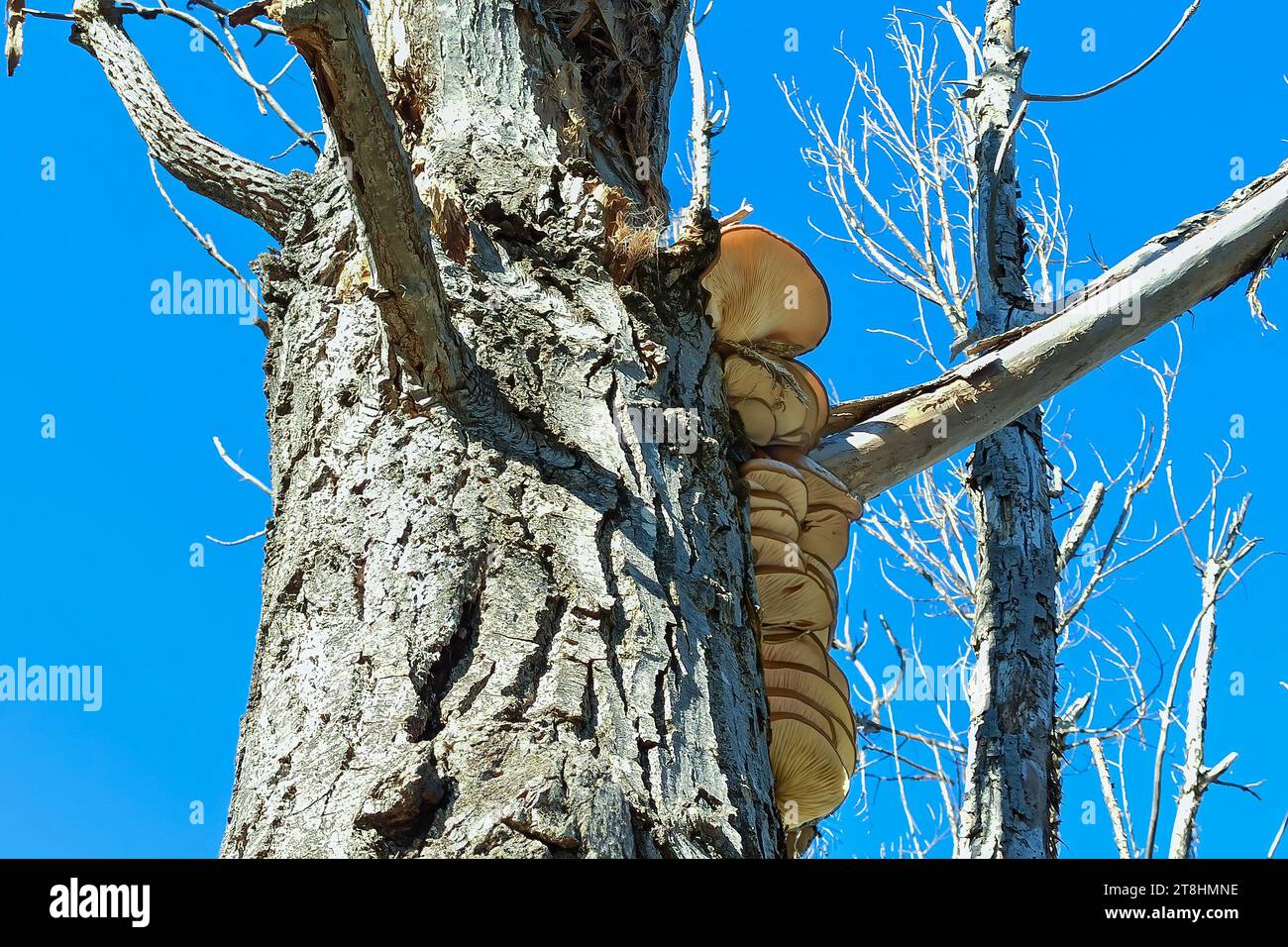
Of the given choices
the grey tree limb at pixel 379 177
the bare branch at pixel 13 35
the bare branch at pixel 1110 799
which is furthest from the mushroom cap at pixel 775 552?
the bare branch at pixel 1110 799

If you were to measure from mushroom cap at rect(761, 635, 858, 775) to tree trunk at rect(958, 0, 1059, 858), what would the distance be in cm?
160

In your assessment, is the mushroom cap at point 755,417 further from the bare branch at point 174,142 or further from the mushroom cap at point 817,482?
the bare branch at point 174,142

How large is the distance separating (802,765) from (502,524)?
82cm

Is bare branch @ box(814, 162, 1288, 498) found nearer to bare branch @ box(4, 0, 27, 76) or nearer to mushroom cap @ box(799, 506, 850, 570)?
mushroom cap @ box(799, 506, 850, 570)

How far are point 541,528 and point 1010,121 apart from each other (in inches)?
148

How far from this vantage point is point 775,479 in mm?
2426

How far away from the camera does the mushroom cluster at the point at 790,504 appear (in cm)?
242

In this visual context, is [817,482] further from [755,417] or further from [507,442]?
[507,442]

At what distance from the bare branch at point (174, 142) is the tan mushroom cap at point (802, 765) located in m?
1.43

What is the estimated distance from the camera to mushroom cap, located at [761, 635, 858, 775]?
243 cm

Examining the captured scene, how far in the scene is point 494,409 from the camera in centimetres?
210

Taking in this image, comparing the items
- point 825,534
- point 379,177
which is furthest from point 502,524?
point 825,534
